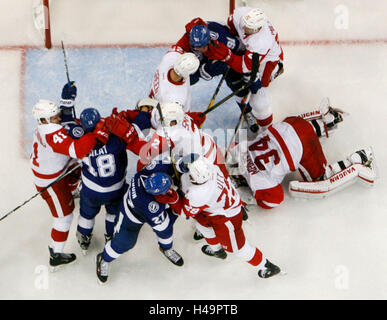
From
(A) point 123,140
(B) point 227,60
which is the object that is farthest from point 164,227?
(B) point 227,60

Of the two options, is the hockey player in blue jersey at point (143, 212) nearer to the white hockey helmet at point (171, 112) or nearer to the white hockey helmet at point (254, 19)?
the white hockey helmet at point (171, 112)

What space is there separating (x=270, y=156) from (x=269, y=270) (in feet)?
2.29

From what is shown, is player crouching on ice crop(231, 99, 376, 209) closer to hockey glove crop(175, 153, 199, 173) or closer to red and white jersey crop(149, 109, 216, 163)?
red and white jersey crop(149, 109, 216, 163)

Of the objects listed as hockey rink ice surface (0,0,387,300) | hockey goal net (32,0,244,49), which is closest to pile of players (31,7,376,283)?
hockey rink ice surface (0,0,387,300)

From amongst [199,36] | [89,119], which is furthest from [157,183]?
[199,36]

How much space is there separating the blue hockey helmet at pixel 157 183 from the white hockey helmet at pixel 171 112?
354mm

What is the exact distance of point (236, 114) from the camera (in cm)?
417

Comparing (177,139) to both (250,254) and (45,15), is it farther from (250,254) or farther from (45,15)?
(45,15)

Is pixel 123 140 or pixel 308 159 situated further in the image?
pixel 308 159

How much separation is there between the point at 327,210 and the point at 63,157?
172 centimetres

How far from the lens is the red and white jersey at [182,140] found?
3.24m

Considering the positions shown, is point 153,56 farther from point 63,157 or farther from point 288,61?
point 63,157

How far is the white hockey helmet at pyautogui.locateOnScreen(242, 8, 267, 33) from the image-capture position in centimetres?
343
